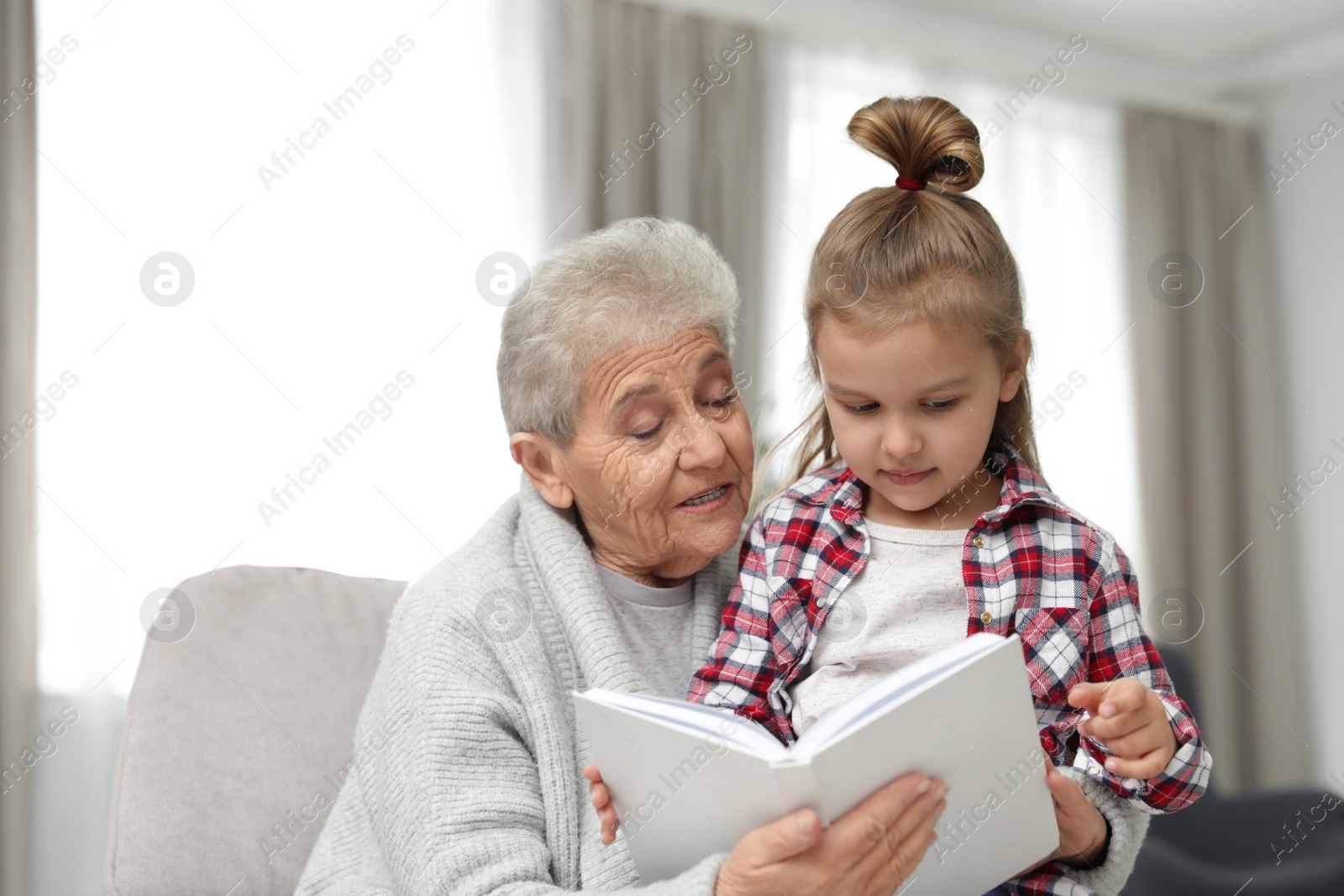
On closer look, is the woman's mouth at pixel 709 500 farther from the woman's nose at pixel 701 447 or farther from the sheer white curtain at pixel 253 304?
the sheer white curtain at pixel 253 304

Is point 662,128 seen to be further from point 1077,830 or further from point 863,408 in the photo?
point 1077,830

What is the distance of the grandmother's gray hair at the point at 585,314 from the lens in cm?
149

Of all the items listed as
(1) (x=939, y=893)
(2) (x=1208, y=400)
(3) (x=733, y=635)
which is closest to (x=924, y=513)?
(3) (x=733, y=635)

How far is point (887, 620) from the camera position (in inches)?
54.0

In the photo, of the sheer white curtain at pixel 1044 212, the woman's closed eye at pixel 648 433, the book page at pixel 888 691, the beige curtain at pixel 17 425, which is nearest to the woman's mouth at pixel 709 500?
the woman's closed eye at pixel 648 433

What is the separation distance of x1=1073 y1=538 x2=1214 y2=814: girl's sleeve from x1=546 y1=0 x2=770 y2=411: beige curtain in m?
2.81

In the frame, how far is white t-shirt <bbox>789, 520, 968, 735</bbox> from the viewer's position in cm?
135

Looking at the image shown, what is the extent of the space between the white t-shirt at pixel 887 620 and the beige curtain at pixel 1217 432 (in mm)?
4205

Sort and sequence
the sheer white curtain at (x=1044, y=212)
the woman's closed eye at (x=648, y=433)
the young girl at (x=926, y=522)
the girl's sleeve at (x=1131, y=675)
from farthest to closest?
the sheer white curtain at (x=1044, y=212)
the woman's closed eye at (x=648, y=433)
the young girl at (x=926, y=522)
the girl's sleeve at (x=1131, y=675)

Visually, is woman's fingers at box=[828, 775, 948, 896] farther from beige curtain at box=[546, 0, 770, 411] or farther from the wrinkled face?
beige curtain at box=[546, 0, 770, 411]

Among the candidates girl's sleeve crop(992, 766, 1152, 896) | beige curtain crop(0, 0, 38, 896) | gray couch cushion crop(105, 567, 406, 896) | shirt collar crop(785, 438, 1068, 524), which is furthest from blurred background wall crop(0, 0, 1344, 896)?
gray couch cushion crop(105, 567, 406, 896)

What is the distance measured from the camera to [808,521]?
4.87 ft

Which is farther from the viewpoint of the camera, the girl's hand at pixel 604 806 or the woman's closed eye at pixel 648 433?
the woman's closed eye at pixel 648 433

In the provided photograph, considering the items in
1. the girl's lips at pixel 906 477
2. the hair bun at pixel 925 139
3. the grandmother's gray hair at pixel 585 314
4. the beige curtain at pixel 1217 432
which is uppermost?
the hair bun at pixel 925 139
